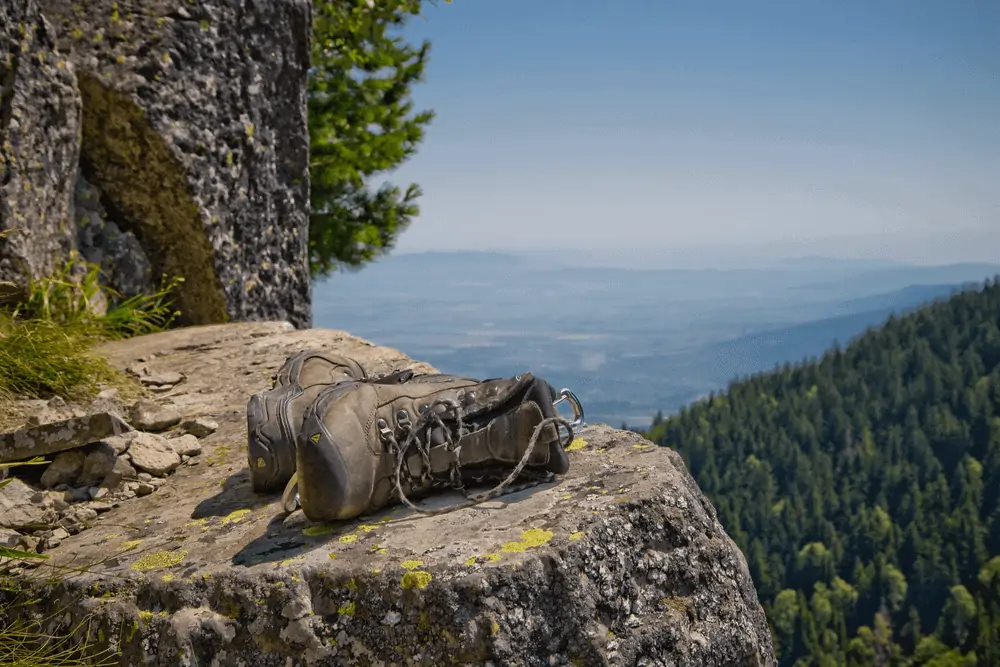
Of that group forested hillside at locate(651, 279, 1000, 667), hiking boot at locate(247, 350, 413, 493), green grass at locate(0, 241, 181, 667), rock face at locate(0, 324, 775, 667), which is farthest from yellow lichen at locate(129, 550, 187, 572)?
forested hillside at locate(651, 279, 1000, 667)

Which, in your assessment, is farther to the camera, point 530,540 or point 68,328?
point 68,328

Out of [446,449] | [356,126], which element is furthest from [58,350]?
[356,126]

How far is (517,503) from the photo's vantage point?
3055mm

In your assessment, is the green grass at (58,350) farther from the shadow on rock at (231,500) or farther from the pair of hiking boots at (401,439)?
the pair of hiking boots at (401,439)

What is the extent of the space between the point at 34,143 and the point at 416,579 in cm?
515

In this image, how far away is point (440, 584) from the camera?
253 cm

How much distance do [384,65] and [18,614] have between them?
37.5ft

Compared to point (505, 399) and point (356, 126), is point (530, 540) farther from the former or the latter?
point (356, 126)

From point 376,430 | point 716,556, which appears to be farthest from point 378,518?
point 716,556

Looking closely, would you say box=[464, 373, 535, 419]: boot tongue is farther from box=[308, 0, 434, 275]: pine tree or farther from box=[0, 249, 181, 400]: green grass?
box=[308, 0, 434, 275]: pine tree

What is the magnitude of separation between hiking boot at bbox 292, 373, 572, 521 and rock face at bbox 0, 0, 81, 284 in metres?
3.85

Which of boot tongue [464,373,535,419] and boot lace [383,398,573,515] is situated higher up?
boot tongue [464,373,535,419]

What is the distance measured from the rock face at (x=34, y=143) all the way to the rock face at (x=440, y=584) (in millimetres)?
3283

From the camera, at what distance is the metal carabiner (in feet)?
10.7
